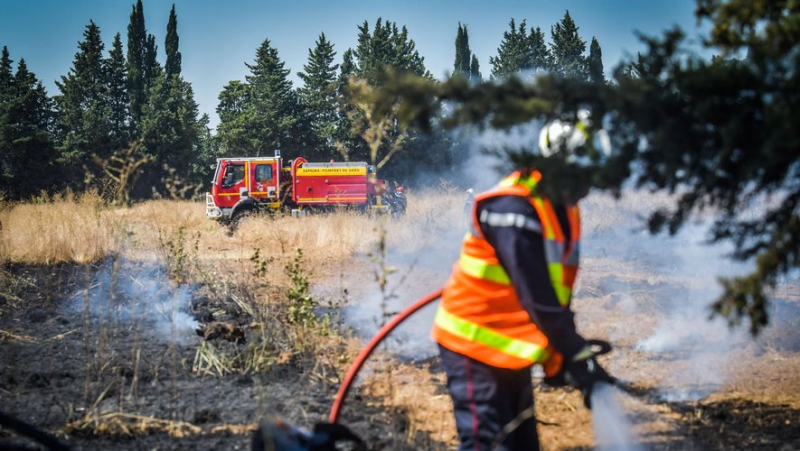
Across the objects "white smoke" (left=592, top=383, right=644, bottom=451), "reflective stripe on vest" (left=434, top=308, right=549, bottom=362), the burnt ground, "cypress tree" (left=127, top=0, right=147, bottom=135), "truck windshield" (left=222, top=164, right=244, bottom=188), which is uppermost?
"cypress tree" (left=127, top=0, right=147, bottom=135)

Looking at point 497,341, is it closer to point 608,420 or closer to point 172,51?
point 608,420

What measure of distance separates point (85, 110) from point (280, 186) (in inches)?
913

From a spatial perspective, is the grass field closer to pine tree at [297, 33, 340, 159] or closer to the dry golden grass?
the dry golden grass

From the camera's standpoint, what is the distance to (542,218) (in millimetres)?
2324

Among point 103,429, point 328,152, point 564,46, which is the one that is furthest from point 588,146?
point 564,46

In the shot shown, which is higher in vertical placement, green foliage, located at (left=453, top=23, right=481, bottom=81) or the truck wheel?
green foliage, located at (left=453, top=23, right=481, bottom=81)

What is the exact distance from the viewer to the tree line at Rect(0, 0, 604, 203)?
33.2 meters

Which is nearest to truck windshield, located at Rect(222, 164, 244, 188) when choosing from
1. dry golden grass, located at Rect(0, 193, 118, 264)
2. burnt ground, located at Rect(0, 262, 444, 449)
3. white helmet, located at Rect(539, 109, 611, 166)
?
dry golden grass, located at Rect(0, 193, 118, 264)

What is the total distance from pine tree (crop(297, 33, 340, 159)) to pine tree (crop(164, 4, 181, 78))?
456 inches

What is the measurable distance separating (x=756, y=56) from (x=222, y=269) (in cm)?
866

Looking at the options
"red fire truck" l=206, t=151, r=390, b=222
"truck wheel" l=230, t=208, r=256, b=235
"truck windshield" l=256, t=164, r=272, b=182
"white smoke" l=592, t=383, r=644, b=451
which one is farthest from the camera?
"truck windshield" l=256, t=164, r=272, b=182

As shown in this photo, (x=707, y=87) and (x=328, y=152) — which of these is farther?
(x=328, y=152)

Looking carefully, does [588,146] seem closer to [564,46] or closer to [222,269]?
[222,269]

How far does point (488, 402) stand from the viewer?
2523 mm
